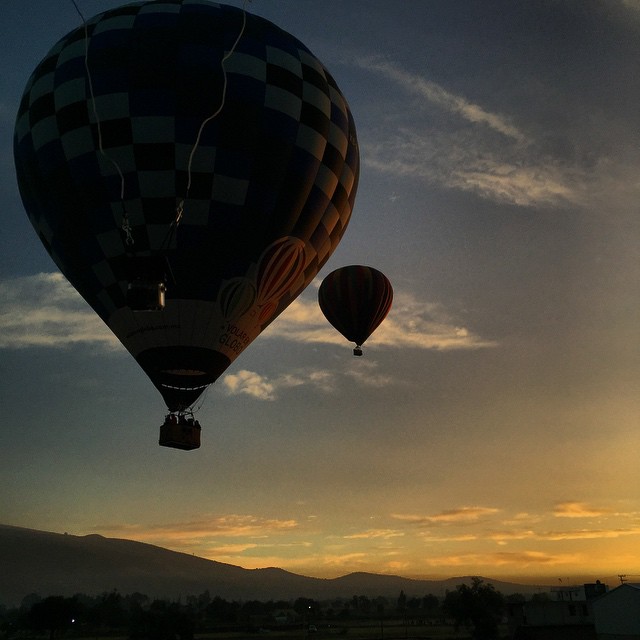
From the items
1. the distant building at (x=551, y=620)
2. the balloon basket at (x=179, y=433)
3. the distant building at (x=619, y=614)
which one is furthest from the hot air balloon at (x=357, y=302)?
the distant building at (x=551, y=620)

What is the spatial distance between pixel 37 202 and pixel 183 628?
5010 centimetres

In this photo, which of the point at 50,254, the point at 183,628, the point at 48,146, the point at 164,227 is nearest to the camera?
the point at 164,227

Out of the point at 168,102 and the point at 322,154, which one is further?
the point at 322,154

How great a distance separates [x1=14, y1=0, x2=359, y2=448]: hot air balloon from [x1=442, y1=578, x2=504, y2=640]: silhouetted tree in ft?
151

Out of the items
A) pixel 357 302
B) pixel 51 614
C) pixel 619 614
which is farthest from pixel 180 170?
pixel 51 614

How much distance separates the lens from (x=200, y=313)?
67.7ft

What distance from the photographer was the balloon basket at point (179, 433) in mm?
21047

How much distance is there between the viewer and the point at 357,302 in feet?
102

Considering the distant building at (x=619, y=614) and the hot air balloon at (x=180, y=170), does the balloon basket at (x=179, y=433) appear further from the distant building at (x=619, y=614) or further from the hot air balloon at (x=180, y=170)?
→ the distant building at (x=619, y=614)

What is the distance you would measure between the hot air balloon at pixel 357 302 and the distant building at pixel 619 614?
983 inches

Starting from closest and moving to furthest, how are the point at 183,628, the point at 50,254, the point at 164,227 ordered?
the point at 164,227
the point at 50,254
the point at 183,628

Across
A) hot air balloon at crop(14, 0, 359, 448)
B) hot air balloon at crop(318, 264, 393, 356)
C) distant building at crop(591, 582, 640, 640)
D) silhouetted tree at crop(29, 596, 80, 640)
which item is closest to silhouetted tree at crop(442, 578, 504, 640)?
distant building at crop(591, 582, 640, 640)

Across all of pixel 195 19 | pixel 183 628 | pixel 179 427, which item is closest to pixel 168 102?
pixel 195 19

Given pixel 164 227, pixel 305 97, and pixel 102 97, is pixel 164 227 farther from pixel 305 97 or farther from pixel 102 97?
pixel 305 97
